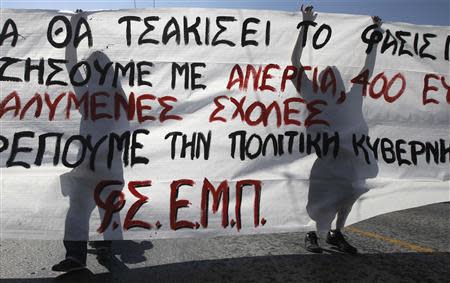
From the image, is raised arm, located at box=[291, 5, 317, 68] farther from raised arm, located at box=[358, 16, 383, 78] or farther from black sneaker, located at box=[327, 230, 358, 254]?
black sneaker, located at box=[327, 230, 358, 254]

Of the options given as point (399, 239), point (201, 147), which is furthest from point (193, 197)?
point (399, 239)

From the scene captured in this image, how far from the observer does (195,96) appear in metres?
4.09

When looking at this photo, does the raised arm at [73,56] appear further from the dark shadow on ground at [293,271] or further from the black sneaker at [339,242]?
the black sneaker at [339,242]

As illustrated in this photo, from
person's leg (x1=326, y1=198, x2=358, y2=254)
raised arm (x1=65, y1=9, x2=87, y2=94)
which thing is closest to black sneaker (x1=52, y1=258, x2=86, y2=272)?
raised arm (x1=65, y1=9, x2=87, y2=94)

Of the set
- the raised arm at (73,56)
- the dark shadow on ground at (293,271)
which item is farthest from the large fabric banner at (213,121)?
the dark shadow on ground at (293,271)

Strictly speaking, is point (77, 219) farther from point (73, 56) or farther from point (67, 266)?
point (73, 56)

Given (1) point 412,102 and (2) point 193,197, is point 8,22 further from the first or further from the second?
(1) point 412,102

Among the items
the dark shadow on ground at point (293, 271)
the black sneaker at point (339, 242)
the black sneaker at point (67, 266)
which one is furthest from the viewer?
the black sneaker at point (339, 242)

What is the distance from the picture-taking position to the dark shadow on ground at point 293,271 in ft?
12.9

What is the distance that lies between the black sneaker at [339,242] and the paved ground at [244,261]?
71 millimetres

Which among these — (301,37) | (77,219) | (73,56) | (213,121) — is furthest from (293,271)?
(73,56)

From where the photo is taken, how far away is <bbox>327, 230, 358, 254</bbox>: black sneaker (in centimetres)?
458

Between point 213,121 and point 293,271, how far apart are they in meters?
1.39

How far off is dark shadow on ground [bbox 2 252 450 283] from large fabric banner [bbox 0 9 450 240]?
0.33 m
